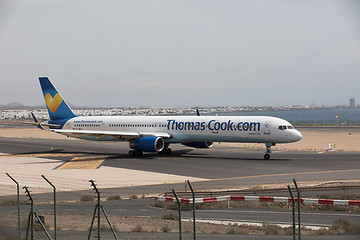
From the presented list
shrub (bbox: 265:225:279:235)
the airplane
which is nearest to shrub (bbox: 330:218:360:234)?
shrub (bbox: 265:225:279:235)

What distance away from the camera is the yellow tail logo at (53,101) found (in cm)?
6062

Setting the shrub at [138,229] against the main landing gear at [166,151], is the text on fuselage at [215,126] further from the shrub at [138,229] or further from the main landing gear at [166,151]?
the shrub at [138,229]

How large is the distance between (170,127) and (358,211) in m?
30.4

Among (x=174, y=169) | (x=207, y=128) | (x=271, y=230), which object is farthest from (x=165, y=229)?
(x=207, y=128)

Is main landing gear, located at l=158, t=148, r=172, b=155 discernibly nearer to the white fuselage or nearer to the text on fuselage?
the white fuselage

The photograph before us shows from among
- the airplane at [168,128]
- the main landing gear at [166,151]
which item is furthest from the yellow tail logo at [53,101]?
the main landing gear at [166,151]

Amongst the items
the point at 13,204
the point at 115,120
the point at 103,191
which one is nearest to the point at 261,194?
the point at 103,191

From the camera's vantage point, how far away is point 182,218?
74.2ft

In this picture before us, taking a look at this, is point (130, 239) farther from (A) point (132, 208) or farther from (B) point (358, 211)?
(B) point (358, 211)

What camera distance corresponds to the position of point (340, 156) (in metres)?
48.2

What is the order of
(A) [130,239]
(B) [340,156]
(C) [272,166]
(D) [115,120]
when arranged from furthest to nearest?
(D) [115,120] < (B) [340,156] < (C) [272,166] < (A) [130,239]

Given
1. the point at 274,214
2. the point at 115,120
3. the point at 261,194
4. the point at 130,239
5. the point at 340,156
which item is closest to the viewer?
the point at 130,239

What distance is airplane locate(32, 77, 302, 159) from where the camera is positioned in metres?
46.0

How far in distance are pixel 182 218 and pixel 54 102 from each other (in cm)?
4214
